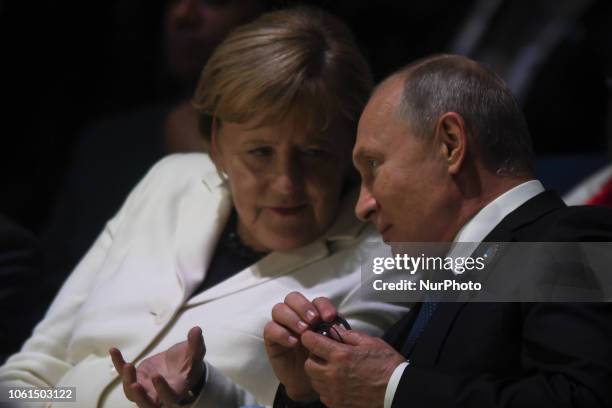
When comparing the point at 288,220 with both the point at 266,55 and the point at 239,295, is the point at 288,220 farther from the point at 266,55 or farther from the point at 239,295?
the point at 266,55

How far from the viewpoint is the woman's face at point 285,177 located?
1.89 m

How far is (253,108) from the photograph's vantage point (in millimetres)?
1889

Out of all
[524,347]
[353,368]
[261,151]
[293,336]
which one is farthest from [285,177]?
[524,347]

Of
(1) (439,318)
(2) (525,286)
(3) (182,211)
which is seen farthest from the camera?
(3) (182,211)

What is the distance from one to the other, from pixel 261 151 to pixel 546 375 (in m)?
0.75

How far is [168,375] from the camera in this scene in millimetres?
1697

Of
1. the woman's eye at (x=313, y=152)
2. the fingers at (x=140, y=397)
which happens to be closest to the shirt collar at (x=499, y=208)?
the woman's eye at (x=313, y=152)

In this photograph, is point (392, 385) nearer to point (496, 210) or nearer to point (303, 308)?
point (303, 308)

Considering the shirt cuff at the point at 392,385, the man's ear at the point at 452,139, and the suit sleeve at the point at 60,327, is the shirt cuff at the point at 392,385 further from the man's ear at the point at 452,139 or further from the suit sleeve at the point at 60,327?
the suit sleeve at the point at 60,327

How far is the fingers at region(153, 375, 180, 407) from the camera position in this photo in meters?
1.64

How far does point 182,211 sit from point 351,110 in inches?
17.5

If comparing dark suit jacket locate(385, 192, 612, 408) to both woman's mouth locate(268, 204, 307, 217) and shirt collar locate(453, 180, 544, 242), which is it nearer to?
shirt collar locate(453, 180, 544, 242)

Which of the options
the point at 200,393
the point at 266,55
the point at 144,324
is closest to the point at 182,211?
the point at 144,324

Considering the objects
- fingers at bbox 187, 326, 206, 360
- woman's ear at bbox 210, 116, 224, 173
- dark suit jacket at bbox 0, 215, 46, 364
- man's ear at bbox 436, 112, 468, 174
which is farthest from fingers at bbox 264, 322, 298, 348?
dark suit jacket at bbox 0, 215, 46, 364
